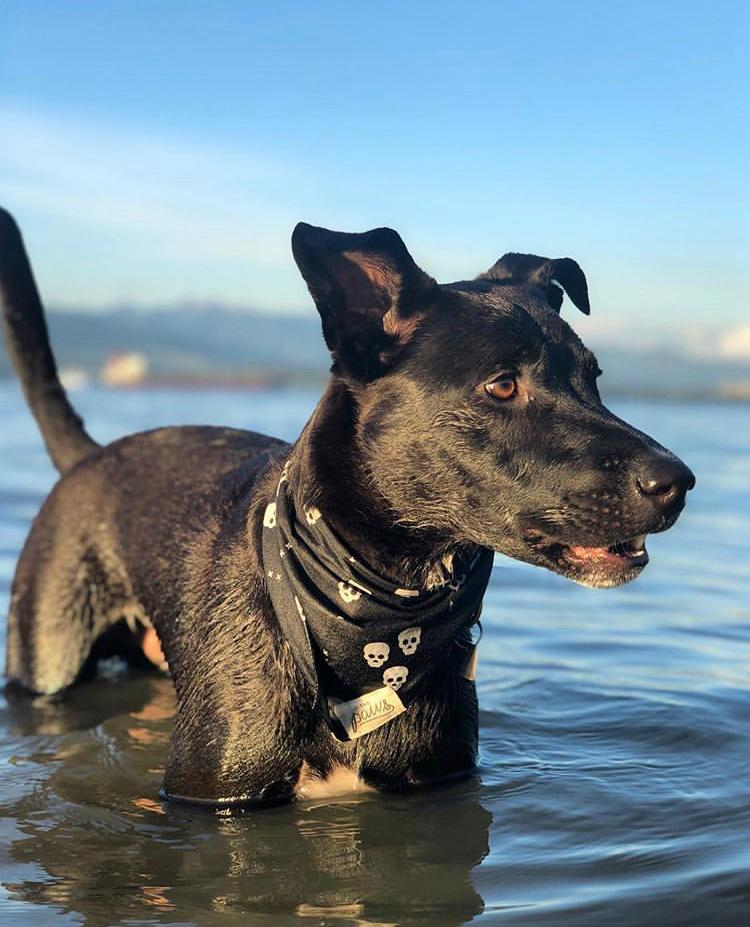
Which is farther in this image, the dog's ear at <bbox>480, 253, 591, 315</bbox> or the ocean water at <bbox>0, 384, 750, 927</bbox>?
the dog's ear at <bbox>480, 253, 591, 315</bbox>

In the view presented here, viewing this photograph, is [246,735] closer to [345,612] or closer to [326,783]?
[326,783]

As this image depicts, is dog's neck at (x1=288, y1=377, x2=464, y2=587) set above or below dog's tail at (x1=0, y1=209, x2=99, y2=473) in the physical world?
below

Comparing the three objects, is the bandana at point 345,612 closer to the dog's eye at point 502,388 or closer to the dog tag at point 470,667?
the dog tag at point 470,667

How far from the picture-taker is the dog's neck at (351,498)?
4.36 meters

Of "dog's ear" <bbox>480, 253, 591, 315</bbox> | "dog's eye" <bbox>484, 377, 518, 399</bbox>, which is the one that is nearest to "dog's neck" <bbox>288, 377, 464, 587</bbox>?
"dog's eye" <bbox>484, 377, 518, 399</bbox>

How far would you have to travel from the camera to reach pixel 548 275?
5.11m

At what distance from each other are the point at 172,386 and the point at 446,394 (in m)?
42.5

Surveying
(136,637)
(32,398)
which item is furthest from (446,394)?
(32,398)

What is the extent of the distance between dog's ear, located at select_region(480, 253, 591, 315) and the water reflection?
2017 millimetres

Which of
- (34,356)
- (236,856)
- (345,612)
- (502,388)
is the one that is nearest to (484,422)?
(502,388)

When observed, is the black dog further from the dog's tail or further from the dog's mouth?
the dog's tail

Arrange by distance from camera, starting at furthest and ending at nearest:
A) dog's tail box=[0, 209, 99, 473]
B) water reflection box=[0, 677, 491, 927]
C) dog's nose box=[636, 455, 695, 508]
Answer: dog's tail box=[0, 209, 99, 473] < dog's nose box=[636, 455, 695, 508] < water reflection box=[0, 677, 491, 927]

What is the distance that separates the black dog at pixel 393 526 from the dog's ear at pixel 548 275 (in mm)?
191

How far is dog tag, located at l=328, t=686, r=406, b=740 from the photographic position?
4.50 m
